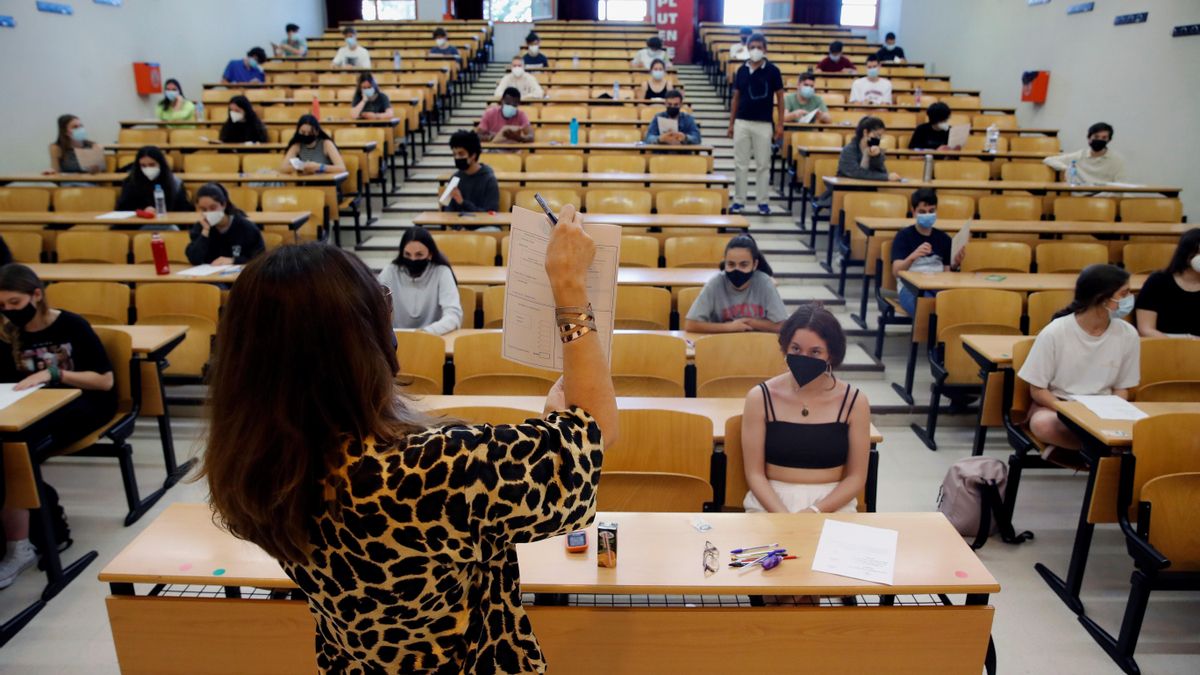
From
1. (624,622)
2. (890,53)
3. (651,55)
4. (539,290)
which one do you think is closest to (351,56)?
(651,55)

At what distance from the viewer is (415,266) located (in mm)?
4359

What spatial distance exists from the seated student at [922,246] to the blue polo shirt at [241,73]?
1001 centimetres

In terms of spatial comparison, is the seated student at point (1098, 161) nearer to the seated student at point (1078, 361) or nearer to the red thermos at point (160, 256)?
the seated student at point (1078, 361)

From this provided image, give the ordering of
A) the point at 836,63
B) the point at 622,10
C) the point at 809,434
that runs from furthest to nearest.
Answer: the point at 622,10
the point at 836,63
the point at 809,434

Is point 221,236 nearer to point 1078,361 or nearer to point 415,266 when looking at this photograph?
point 415,266

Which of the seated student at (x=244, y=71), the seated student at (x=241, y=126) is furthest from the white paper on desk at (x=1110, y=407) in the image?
the seated student at (x=244, y=71)

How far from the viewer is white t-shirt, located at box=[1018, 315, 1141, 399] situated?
11.7 feet

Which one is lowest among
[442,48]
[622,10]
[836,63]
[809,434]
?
[809,434]

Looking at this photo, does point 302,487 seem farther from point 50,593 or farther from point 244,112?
point 244,112

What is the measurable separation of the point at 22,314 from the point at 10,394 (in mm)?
386

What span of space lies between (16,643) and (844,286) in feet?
19.3

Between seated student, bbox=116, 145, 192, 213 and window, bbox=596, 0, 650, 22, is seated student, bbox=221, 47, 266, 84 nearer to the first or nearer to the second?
seated student, bbox=116, 145, 192, 213

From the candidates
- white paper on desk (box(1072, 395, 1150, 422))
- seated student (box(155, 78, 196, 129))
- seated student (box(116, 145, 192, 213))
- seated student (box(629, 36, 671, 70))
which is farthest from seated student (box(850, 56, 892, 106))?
seated student (box(155, 78, 196, 129))

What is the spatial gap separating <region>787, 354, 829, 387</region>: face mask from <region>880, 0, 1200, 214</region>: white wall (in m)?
6.32
